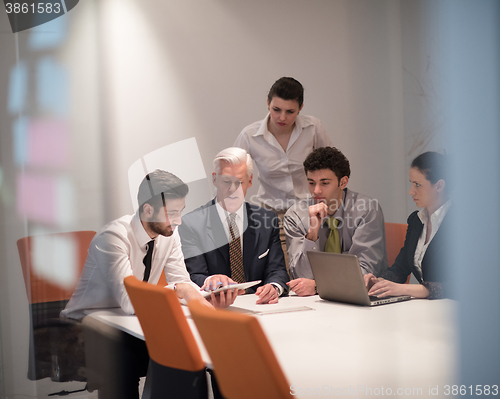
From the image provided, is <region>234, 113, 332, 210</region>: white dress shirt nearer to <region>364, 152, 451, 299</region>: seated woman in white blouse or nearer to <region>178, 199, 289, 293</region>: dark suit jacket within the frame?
<region>178, 199, 289, 293</region>: dark suit jacket

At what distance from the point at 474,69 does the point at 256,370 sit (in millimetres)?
640

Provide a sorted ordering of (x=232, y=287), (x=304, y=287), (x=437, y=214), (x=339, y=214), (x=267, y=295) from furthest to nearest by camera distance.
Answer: (x=339, y=214)
(x=304, y=287)
(x=267, y=295)
(x=232, y=287)
(x=437, y=214)

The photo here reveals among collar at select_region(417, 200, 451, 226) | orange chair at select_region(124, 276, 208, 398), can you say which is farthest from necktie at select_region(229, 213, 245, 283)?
collar at select_region(417, 200, 451, 226)

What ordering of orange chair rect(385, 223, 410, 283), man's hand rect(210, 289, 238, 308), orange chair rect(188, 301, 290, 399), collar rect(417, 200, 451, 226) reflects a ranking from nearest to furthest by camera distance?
collar rect(417, 200, 451, 226), orange chair rect(188, 301, 290, 399), orange chair rect(385, 223, 410, 283), man's hand rect(210, 289, 238, 308)

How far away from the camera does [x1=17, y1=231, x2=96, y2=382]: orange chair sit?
1.97m

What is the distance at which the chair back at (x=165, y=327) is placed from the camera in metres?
1.17

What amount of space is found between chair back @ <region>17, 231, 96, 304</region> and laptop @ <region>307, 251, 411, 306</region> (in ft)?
3.18

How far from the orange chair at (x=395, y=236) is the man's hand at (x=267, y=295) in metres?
0.49

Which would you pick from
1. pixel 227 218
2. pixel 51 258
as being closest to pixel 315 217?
pixel 227 218

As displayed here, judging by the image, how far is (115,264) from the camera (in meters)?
1.89

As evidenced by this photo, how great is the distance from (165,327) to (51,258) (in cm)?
99

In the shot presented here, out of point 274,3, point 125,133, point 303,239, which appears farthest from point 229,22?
point 303,239

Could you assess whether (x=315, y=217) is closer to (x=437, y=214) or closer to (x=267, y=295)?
(x=267, y=295)

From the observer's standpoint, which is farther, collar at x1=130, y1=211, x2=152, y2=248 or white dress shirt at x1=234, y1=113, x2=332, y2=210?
white dress shirt at x1=234, y1=113, x2=332, y2=210
